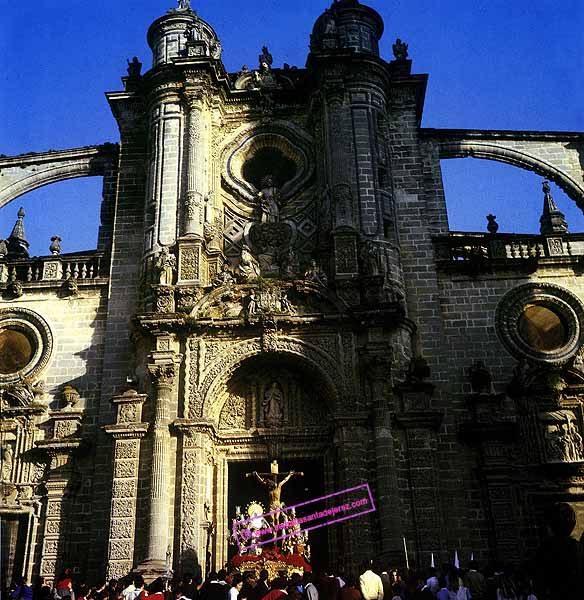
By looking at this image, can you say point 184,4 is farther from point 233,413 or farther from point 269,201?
point 233,413

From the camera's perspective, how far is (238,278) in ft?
63.4

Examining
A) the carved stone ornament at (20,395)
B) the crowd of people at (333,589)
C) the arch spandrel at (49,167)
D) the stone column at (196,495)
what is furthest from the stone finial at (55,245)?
the crowd of people at (333,589)

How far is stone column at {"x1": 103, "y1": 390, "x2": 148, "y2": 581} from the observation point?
16.5 m

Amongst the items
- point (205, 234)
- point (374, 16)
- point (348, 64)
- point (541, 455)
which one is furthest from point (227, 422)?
point (374, 16)

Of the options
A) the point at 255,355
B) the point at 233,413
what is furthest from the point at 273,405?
the point at 255,355

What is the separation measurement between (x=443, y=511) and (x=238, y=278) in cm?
716

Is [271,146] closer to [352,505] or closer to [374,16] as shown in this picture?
[374,16]

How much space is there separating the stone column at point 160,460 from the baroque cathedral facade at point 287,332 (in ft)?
0.16

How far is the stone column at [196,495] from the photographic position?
650 inches

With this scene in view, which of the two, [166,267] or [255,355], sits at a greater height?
[166,267]

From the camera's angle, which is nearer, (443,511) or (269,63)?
(443,511)

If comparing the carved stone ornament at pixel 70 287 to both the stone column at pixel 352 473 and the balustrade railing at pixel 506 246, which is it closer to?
the stone column at pixel 352 473

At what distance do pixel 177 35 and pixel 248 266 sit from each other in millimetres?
8367

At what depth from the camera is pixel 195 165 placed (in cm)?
2100
